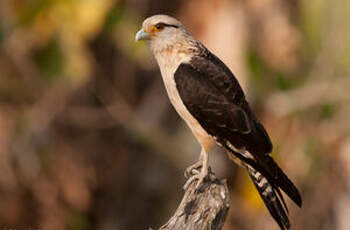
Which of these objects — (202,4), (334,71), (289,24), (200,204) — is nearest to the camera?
(200,204)

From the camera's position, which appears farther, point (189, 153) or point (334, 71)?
point (189, 153)

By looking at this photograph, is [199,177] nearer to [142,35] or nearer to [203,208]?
[203,208]

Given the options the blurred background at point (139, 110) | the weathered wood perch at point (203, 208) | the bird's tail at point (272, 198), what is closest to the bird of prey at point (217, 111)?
the bird's tail at point (272, 198)

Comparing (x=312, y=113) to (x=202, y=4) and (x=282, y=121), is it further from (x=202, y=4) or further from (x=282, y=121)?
(x=202, y=4)

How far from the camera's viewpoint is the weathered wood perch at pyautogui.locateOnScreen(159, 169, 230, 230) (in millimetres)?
6176

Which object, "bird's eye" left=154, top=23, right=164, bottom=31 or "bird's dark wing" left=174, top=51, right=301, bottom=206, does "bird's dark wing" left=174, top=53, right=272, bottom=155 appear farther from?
"bird's eye" left=154, top=23, right=164, bottom=31

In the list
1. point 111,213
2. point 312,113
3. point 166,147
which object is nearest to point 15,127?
point 166,147

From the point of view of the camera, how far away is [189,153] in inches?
493

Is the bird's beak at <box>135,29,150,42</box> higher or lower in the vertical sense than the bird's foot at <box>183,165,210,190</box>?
higher

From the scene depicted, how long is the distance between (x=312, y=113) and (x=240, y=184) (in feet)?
5.80

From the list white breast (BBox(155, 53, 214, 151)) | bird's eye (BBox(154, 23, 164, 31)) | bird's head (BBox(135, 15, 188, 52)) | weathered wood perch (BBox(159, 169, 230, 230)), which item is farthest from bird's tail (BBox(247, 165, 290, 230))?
bird's eye (BBox(154, 23, 164, 31))

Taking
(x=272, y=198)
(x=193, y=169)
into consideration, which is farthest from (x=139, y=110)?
(x=272, y=198)

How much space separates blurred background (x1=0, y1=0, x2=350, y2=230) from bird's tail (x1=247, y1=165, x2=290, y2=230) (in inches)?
175

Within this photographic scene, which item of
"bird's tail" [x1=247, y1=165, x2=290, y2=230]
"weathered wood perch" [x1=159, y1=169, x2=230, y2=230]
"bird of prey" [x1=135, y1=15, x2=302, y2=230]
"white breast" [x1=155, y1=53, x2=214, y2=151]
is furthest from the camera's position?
"white breast" [x1=155, y1=53, x2=214, y2=151]
